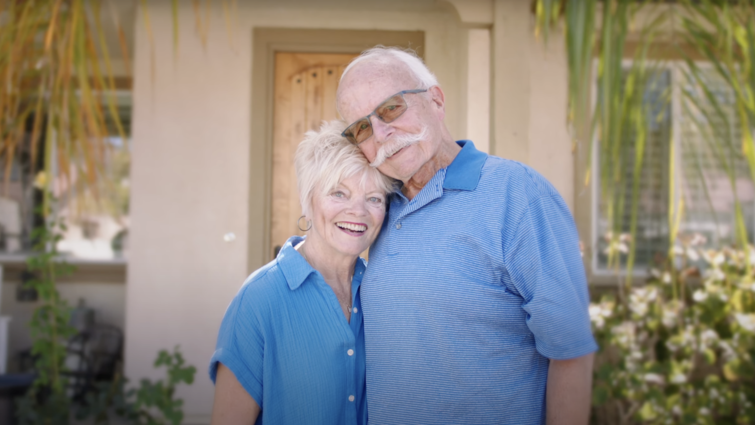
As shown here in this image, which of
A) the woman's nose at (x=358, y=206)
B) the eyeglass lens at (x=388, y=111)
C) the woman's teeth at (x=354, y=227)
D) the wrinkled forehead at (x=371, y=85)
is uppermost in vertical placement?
the wrinkled forehead at (x=371, y=85)

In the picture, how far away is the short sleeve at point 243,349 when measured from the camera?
1.58m

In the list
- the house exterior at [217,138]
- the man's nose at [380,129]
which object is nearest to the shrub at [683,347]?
the house exterior at [217,138]

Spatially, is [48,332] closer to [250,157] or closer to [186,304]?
[186,304]

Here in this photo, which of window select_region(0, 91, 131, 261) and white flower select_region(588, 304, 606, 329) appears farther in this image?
window select_region(0, 91, 131, 261)

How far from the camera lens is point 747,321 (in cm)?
318

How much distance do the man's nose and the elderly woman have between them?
0.11m

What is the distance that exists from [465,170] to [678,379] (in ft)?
8.21

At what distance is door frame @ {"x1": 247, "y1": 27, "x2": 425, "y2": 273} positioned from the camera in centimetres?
370

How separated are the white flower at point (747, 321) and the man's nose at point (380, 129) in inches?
106

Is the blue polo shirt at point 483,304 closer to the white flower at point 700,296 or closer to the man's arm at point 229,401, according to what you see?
the man's arm at point 229,401

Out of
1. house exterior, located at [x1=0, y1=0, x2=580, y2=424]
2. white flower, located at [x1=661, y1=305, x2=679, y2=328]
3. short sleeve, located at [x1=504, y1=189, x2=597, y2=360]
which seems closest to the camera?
short sleeve, located at [x1=504, y1=189, x2=597, y2=360]

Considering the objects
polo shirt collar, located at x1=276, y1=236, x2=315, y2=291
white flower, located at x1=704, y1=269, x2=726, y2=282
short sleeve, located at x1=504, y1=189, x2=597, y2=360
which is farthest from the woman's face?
white flower, located at x1=704, y1=269, x2=726, y2=282

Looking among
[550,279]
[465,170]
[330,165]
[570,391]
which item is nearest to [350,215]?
[330,165]

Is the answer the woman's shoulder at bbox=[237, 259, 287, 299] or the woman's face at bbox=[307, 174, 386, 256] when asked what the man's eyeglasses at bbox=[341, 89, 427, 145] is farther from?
the woman's shoulder at bbox=[237, 259, 287, 299]
